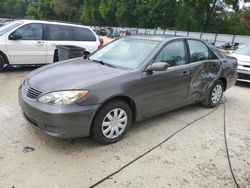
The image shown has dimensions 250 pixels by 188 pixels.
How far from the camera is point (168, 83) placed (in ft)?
15.3

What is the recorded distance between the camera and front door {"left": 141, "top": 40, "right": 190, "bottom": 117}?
4379mm

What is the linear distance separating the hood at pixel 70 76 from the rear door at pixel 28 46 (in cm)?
395

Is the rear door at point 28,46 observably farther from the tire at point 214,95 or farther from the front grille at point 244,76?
the front grille at point 244,76

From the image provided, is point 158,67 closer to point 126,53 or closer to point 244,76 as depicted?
point 126,53

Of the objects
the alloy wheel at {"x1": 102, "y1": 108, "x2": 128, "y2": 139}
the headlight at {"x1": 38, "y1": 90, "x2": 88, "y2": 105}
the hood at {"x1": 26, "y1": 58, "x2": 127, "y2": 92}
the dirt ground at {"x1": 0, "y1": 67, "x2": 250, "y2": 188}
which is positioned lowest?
the dirt ground at {"x1": 0, "y1": 67, "x2": 250, "y2": 188}

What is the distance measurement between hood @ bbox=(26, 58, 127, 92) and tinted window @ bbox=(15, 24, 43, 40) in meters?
4.04

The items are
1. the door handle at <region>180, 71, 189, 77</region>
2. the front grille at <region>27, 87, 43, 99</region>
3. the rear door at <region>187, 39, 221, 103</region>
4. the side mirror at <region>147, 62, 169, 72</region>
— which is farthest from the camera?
the rear door at <region>187, 39, 221, 103</region>

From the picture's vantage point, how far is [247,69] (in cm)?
872

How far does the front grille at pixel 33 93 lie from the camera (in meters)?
3.75

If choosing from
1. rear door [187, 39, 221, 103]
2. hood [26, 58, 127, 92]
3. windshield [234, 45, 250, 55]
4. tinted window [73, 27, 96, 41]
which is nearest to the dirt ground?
rear door [187, 39, 221, 103]

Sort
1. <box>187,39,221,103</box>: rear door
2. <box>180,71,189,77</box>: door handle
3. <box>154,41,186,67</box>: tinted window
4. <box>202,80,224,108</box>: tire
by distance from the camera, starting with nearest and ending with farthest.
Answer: <box>154,41,186,67</box>: tinted window → <box>180,71,189,77</box>: door handle → <box>187,39,221,103</box>: rear door → <box>202,80,224,108</box>: tire

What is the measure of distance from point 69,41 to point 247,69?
5.59 metres

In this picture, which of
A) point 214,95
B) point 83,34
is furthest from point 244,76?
point 83,34

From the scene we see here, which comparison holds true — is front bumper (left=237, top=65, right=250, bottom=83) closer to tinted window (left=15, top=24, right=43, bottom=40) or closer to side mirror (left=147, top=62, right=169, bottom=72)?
side mirror (left=147, top=62, right=169, bottom=72)
